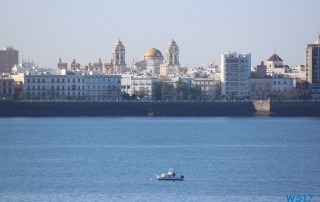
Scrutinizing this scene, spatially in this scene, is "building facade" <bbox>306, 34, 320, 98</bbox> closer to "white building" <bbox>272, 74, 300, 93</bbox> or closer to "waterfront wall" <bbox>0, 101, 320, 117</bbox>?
"white building" <bbox>272, 74, 300, 93</bbox>

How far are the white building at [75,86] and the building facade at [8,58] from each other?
41189 millimetres

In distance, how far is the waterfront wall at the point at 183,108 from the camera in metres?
135

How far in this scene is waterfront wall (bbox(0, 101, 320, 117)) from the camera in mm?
135250

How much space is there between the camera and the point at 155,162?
224ft

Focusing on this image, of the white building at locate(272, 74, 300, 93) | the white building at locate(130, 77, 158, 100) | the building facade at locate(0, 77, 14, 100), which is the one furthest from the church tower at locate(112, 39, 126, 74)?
the building facade at locate(0, 77, 14, 100)

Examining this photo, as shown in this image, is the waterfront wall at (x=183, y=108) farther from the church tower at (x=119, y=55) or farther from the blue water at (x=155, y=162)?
the church tower at (x=119, y=55)

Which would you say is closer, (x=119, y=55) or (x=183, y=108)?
(x=183, y=108)

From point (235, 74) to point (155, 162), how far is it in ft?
288

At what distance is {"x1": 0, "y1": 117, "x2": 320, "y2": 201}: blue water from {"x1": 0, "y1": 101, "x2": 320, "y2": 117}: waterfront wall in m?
26.4

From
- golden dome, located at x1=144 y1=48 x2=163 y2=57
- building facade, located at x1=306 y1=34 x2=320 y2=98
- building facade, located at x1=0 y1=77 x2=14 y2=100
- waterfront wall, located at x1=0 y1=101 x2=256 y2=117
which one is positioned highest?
golden dome, located at x1=144 y1=48 x2=163 y2=57

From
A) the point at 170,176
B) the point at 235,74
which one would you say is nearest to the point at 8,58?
the point at 235,74

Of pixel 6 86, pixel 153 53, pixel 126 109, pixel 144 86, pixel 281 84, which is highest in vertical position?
pixel 153 53

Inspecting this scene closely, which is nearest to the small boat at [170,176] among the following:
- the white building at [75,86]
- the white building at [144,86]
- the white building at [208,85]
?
the white building at [75,86]

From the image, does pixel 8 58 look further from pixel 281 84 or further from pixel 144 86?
pixel 281 84
